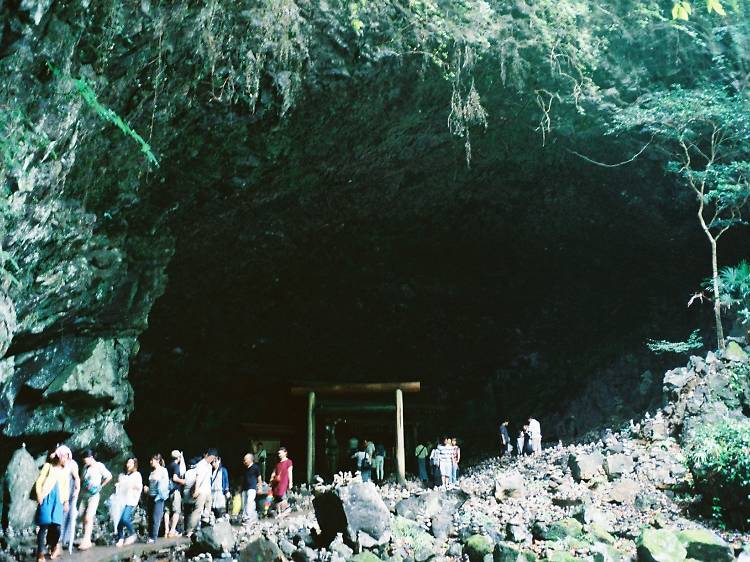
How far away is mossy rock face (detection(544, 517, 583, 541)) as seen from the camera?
714 cm

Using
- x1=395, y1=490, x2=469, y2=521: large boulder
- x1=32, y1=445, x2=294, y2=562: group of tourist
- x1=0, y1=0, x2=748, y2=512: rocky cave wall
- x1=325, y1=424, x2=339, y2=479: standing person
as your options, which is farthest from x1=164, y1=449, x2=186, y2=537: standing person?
x1=325, y1=424, x2=339, y2=479: standing person

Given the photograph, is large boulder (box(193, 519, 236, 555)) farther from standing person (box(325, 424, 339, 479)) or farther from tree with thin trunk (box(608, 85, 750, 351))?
standing person (box(325, 424, 339, 479))

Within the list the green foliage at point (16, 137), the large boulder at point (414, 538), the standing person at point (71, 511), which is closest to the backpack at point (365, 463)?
the large boulder at point (414, 538)

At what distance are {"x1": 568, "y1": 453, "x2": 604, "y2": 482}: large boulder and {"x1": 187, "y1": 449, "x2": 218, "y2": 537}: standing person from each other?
20.3ft

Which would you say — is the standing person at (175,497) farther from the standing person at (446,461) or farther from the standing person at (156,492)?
the standing person at (446,461)

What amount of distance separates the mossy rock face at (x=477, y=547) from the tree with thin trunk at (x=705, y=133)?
25.2ft

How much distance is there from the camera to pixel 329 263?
15.9 m

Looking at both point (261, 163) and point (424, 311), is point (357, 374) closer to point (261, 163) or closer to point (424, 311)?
point (424, 311)

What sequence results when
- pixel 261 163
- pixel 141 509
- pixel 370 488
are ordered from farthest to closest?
pixel 141 509 < pixel 261 163 < pixel 370 488

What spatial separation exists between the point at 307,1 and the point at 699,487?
30.2 ft

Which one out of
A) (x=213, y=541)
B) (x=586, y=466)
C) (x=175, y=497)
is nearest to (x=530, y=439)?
(x=586, y=466)

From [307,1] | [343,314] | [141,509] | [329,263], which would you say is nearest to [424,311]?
[343,314]

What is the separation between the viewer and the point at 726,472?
770 cm

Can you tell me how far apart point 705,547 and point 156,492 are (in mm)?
6787
